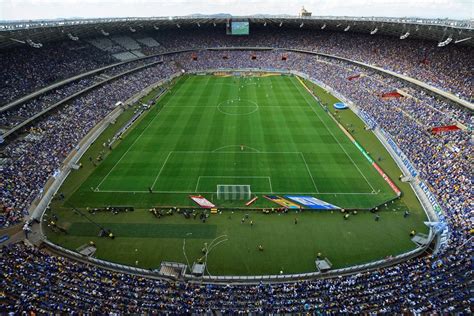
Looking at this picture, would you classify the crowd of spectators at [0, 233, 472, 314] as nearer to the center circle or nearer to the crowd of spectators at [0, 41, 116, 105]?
the crowd of spectators at [0, 41, 116, 105]

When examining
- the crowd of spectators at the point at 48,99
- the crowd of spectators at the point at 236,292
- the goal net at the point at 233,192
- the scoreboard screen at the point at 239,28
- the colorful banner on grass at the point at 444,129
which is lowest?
the crowd of spectators at the point at 236,292

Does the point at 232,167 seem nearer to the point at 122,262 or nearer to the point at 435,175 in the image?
the point at 122,262

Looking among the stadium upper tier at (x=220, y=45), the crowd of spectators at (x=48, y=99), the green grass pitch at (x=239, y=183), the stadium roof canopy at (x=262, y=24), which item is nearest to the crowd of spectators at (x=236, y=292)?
the green grass pitch at (x=239, y=183)

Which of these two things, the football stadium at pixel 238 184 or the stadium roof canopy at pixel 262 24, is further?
the stadium roof canopy at pixel 262 24

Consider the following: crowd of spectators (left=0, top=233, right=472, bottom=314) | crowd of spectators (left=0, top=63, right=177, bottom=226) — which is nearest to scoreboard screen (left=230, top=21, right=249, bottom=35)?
crowd of spectators (left=0, top=63, right=177, bottom=226)

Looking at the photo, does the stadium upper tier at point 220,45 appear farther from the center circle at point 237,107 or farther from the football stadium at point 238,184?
the center circle at point 237,107

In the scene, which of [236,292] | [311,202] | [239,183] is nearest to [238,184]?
[239,183]

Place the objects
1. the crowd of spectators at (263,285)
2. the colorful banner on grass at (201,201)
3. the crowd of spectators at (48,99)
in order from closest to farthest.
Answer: the crowd of spectators at (263,285) < the colorful banner on grass at (201,201) < the crowd of spectators at (48,99)
